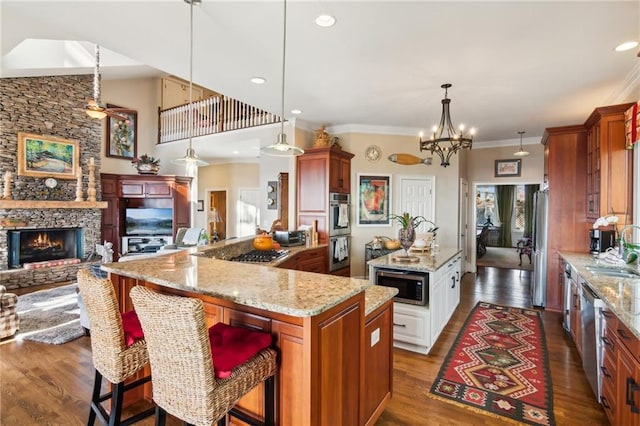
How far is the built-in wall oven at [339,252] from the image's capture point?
5.17 metres

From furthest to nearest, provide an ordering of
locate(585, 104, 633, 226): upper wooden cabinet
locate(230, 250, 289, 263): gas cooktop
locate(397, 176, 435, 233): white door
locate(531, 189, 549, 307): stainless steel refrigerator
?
1. locate(397, 176, 435, 233): white door
2. locate(531, 189, 549, 307): stainless steel refrigerator
3. locate(230, 250, 289, 263): gas cooktop
4. locate(585, 104, 633, 226): upper wooden cabinet

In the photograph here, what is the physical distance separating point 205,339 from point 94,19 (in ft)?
8.49

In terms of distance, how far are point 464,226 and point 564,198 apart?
2.57 metres

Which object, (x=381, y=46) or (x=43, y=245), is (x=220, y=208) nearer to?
(x=43, y=245)

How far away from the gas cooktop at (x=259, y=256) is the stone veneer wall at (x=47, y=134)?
497 cm

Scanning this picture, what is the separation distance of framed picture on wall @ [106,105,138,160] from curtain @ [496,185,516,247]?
469 inches

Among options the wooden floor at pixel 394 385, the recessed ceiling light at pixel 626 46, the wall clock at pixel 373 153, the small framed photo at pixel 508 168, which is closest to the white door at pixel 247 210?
the wall clock at pixel 373 153

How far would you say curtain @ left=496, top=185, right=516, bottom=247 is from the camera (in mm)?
11602

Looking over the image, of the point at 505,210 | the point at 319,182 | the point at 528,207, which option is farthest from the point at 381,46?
the point at 505,210

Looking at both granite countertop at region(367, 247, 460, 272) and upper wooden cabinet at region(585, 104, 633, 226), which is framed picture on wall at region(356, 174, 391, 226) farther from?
upper wooden cabinet at region(585, 104, 633, 226)

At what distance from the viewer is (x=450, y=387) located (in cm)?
261

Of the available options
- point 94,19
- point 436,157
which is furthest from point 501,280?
point 94,19

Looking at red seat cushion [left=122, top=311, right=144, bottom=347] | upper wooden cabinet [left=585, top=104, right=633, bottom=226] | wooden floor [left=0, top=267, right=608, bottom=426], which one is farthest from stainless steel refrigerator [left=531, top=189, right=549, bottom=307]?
red seat cushion [left=122, top=311, right=144, bottom=347]

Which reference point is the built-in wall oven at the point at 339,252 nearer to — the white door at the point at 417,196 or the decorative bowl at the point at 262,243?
the white door at the point at 417,196
